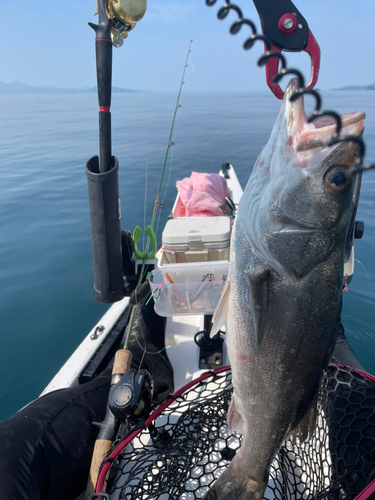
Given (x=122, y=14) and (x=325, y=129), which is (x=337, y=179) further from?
(x=122, y=14)

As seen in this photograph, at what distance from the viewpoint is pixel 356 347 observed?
4.08 m

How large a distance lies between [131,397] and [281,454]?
3.56 feet

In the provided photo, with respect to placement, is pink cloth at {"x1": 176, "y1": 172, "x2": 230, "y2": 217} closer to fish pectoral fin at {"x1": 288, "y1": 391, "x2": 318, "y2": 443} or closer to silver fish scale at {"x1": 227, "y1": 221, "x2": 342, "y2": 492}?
silver fish scale at {"x1": 227, "y1": 221, "x2": 342, "y2": 492}

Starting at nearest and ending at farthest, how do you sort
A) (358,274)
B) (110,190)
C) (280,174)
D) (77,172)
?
(280,174)
(110,190)
(358,274)
(77,172)

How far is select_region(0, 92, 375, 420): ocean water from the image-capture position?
4250mm

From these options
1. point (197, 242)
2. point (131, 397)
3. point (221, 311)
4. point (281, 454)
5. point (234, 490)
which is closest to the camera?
point (234, 490)

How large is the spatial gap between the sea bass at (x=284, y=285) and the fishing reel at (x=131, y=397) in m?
0.61

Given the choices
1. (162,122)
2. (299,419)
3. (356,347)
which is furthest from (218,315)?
(162,122)

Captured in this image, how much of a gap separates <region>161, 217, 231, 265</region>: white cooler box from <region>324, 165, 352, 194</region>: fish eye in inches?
67.0

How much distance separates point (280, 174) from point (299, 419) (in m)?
1.19

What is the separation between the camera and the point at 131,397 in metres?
1.87

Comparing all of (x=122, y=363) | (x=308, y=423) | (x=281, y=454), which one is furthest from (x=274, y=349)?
(x=122, y=363)

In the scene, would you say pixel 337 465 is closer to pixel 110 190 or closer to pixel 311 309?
pixel 311 309

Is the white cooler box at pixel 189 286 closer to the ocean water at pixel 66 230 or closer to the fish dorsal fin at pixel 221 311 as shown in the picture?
the fish dorsal fin at pixel 221 311
